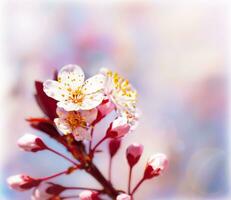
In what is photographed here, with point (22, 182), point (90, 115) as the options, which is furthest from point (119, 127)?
point (22, 182)

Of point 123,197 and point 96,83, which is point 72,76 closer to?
point 96,83

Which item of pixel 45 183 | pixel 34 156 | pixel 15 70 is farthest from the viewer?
pixel 15 70

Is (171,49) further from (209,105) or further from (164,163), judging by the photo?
(164,163)

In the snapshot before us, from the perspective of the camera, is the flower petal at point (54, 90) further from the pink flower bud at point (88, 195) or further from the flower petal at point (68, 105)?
the pink flower bud at point (88, 195)

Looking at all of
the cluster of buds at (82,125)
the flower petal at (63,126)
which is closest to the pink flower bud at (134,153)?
the cluster of buds at (82,125)

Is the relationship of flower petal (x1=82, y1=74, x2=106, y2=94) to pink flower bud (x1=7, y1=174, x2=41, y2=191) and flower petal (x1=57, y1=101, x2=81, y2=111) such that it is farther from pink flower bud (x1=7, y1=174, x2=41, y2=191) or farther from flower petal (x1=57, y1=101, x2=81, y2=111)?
pink flower bud (x1=7, y1=174, x2=41, y2=191)

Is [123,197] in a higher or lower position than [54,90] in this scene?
lower

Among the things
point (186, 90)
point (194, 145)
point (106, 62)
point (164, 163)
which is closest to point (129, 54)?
point (106, 62)
